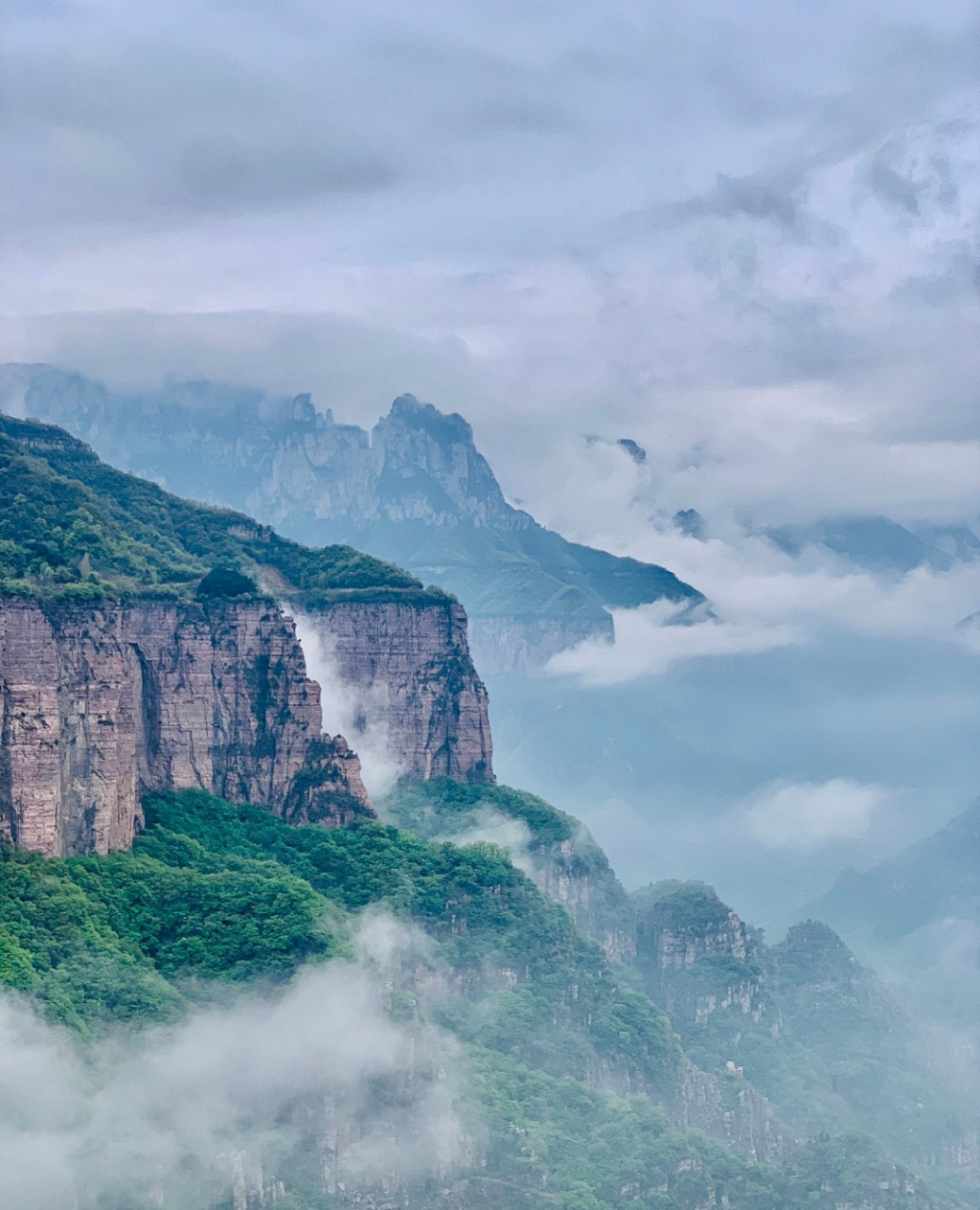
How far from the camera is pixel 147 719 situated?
12506 centimetres

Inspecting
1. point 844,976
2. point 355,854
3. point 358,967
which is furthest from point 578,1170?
point 844,976

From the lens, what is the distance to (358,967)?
11544 cm

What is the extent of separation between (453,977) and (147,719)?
81.2ft

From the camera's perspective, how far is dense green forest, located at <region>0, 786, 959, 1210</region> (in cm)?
10512

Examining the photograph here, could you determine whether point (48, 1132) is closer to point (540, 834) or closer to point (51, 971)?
point (51, 971)

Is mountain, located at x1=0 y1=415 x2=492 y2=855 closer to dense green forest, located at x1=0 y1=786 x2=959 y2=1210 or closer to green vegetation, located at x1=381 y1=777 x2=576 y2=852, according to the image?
green vegetation, located at x1=381 y1=777 x2=576 y2=852

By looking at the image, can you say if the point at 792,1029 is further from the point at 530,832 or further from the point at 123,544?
the point at 123,544

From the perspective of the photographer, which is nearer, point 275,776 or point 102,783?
point 102,783

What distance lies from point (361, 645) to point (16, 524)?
4347 cm

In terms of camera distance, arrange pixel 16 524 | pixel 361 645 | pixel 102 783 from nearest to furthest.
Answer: pixel 102 783, pixel 16 524, pixel 361 645

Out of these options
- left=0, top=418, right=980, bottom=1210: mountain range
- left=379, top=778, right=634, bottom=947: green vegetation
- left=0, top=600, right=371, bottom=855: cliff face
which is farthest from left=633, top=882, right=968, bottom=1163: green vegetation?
left=0, top=600, right=371, bottom=855: cliff face

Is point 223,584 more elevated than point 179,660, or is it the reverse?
point 223,584

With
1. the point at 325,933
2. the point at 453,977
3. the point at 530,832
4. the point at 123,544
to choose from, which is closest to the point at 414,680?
the point at 530,832

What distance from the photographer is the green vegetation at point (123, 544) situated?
380ft
